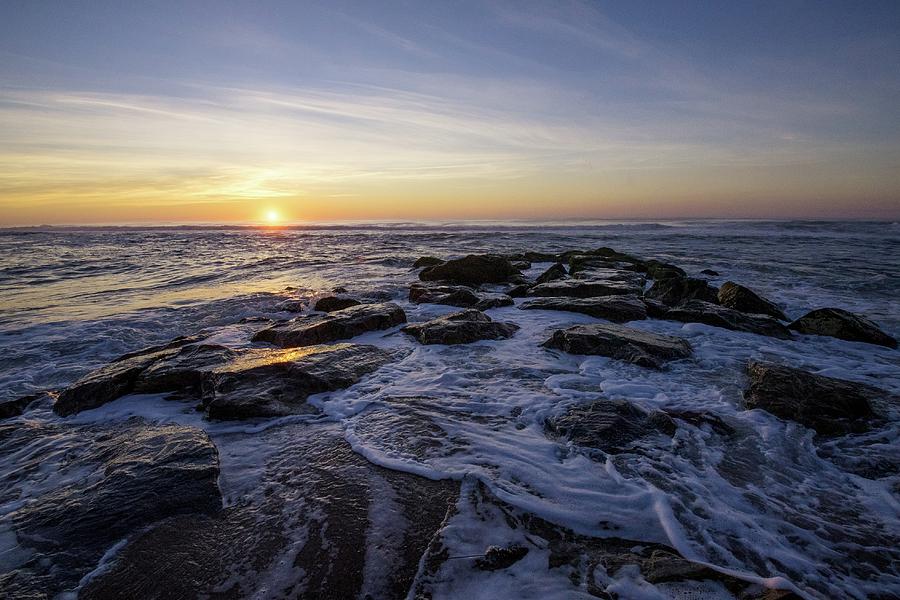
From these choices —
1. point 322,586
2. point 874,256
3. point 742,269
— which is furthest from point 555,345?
point 874,256

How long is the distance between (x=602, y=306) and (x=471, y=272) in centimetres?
513

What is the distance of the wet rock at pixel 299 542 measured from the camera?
2.34 m

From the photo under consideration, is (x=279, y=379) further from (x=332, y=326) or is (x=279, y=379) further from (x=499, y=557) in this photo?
(x=499, y=557)

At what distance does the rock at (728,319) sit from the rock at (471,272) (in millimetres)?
5557

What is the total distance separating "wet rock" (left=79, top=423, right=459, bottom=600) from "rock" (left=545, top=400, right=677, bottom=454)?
4.19 ft

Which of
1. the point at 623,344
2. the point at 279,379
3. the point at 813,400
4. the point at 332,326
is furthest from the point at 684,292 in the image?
the point at 279,379

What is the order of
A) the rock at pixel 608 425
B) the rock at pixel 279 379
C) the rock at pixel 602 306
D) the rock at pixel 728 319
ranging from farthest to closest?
the rock at pixel 602 306 → the rock at pixel 728 319 → the rock at pixel 279 379 → the rock at pixel 608 425

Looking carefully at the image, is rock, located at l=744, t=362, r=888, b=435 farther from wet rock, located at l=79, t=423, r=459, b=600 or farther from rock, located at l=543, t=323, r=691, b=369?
wet rock, located at l=79, t=423, r=459, b=600

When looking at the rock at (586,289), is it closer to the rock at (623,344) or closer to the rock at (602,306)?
the rock at (602,306)

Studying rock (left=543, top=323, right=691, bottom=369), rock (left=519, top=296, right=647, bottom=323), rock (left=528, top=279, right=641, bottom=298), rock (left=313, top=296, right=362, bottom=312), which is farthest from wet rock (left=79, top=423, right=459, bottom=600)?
rock (left=528, top=279, right=641, bottom=298)

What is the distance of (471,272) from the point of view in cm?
1260

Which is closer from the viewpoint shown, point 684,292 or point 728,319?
point 728,319

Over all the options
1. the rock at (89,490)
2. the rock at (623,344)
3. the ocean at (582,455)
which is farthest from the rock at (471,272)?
the rock at (89,490)

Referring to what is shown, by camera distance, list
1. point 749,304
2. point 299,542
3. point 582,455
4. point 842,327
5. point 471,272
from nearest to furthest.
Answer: point 299,542
point 582,455
point 842,327
point 749,304
point 471,272
